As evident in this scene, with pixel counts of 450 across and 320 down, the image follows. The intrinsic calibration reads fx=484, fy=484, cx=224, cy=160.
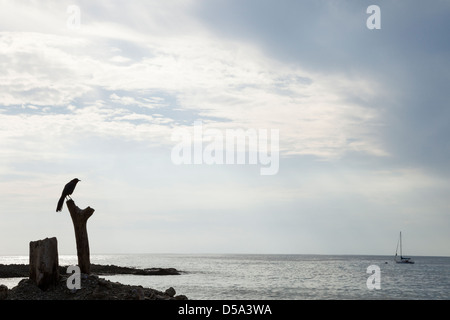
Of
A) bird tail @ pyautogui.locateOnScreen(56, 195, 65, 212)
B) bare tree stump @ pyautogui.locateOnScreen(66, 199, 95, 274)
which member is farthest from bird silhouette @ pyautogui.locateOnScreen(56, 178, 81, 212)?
bare tree stump @ pyautogui.locateOnScreen(66, 199, 95, 274)

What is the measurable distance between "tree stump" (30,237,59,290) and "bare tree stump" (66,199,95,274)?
1.20 meters

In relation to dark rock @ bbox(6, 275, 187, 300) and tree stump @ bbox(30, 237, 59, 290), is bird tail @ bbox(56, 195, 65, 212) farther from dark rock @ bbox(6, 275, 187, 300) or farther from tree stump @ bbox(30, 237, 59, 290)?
dark rock @ bbox(6, 275, 187, 300)

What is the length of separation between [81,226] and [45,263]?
2.01 meters

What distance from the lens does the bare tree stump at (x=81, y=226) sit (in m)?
19.3

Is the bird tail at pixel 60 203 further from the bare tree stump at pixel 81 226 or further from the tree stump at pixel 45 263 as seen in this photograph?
the tree stump at pixel 45 263

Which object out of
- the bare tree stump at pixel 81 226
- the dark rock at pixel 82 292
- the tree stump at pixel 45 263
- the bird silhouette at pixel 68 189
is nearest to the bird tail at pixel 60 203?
the bird silhouette at pixel 68 189

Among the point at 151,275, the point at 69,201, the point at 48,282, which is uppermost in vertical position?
the point at 69,201

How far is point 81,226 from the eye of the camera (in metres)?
19.4

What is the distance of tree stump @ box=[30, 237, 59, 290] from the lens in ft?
59.5
